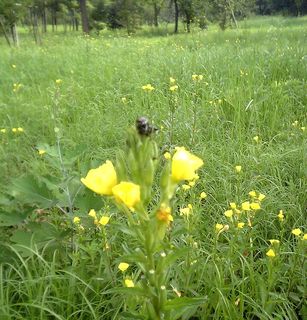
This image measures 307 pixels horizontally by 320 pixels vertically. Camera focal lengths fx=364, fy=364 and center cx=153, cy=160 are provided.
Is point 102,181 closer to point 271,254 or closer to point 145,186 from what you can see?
point 145,186

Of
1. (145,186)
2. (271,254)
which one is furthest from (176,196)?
(145,186)

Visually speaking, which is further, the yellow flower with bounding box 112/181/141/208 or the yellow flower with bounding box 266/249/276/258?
the yellow flower with bounding box 266/249/276/258

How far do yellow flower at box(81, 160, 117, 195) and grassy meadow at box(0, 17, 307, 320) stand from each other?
0.19 m

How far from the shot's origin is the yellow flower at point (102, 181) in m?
0.84

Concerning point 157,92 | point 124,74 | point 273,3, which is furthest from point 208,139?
point 273,3

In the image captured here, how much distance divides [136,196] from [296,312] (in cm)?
113

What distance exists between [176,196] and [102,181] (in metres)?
1.37

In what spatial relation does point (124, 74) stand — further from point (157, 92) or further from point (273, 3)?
point (273, 3)

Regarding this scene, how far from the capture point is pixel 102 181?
2.77ft

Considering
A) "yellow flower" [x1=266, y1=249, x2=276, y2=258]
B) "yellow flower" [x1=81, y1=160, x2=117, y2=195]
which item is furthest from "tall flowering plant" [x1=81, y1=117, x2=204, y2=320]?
"yellow flower" [x1=266, y1=249, x2=276, y2=258]

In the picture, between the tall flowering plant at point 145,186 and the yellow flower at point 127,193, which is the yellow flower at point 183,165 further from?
the yellow flower at point 127,193

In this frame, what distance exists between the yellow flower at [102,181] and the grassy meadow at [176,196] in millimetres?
188

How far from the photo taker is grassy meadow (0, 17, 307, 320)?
147 centimetres

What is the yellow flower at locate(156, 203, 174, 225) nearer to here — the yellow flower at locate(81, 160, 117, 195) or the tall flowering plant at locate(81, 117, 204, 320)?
the tall flowering plant at locate(81, 117, 204, 320)
